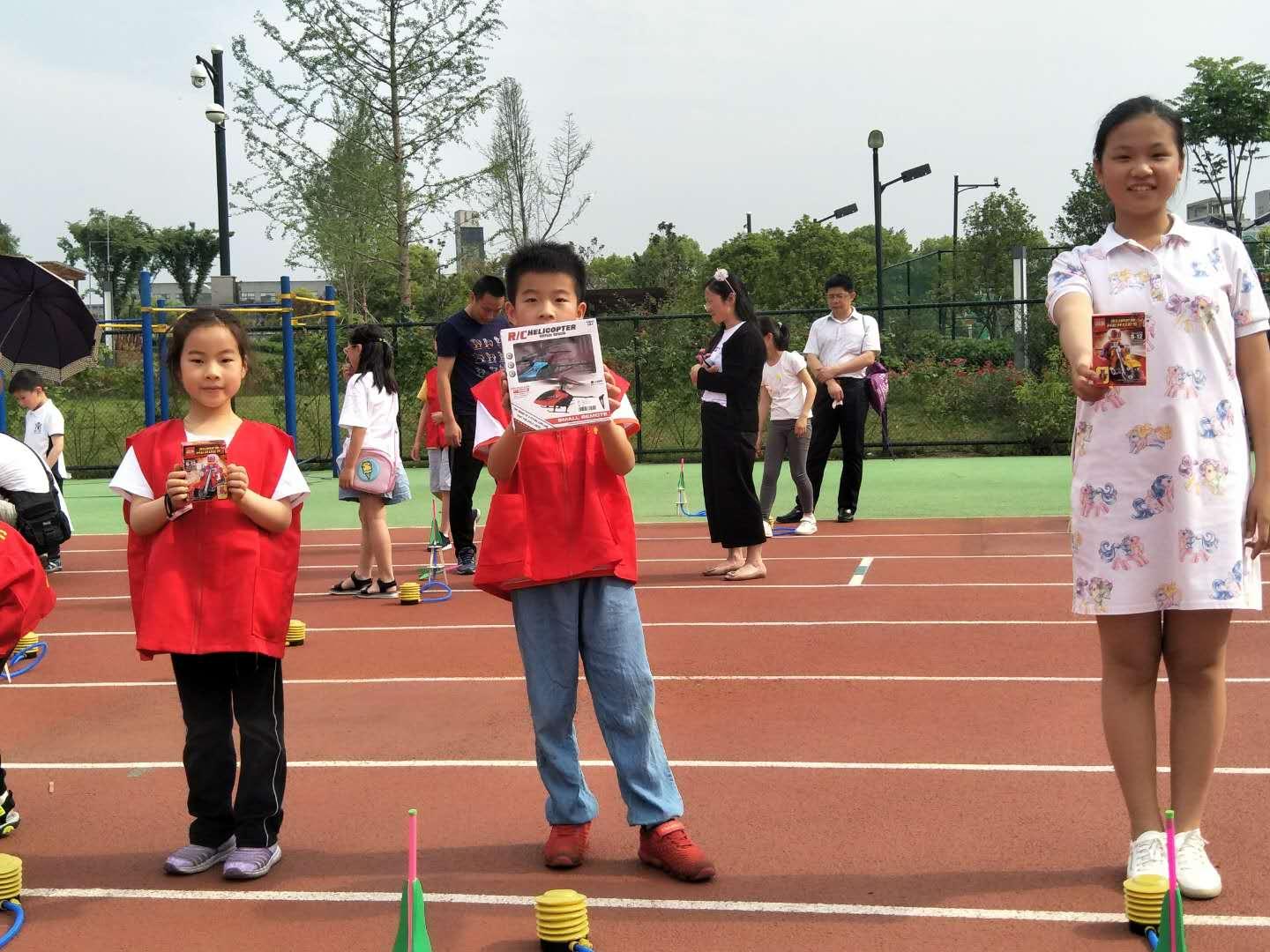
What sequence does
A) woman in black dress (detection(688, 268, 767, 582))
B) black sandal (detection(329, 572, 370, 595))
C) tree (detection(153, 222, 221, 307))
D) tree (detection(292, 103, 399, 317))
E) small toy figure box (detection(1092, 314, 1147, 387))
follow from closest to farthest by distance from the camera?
small toy figure box (detection(1092, 314, 1147, 387)), woman in black dress (detection(688, 268, 767, 582)), black sandal (detection(329, 572, 370, 595)), tree (detection(292, 103, 399, 317)), tree (detection(153, 222, 221, 307))

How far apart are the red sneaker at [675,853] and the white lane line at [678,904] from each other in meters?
0.12

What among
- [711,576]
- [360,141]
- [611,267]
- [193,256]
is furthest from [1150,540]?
[193,256]

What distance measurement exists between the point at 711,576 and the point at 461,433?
2.05m

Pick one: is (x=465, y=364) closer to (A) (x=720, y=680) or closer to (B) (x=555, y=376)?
(A) (x=720, y=680)

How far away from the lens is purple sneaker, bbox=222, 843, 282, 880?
396 centimetres

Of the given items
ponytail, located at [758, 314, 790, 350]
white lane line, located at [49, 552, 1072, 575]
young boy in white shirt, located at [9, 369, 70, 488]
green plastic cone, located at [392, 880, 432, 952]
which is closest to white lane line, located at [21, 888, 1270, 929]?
green plastic cone, located at [392, 880, 432, 952]

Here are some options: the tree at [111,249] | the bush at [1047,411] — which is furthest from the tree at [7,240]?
the bush at [1047,411]

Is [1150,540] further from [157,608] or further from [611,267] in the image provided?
[611,267]

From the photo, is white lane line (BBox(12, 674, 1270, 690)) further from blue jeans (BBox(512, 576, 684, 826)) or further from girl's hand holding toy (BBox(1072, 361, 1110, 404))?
girl's hand holding toy (BBox(1072, 361, 1110, 404))

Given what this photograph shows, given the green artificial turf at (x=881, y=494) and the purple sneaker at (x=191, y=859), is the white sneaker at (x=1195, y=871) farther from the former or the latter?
the green artificial turf at (x=881, y=494)

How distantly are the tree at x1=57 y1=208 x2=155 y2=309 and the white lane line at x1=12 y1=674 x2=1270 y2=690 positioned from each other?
108 m

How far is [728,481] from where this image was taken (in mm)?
8906

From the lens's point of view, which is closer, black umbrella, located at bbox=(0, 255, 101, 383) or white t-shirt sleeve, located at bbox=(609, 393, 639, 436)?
white t-shirt sleeve, located at bbox=(609, 393, 639, 436)

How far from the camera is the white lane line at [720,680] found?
6211mm
